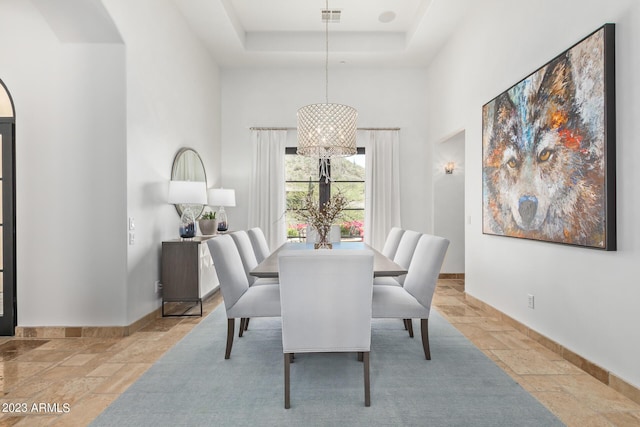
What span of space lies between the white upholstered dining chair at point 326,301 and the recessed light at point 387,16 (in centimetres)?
391

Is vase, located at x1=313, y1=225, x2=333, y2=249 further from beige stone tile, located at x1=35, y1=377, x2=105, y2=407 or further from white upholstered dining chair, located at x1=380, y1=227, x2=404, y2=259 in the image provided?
beige stone tile, located at x1=35, y1=377, x2=105, y2=407

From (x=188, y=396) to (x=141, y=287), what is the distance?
1.60 m

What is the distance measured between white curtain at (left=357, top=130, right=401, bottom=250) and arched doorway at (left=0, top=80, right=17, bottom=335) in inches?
168

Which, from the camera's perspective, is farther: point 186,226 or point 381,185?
point 381,185

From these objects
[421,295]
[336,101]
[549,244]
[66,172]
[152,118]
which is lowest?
[421,295]

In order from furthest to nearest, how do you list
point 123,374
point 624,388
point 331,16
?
point 331,16
point 123,374
point 624,388

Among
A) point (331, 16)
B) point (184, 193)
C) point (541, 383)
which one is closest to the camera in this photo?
point (541, 383)

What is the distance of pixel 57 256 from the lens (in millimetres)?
3191

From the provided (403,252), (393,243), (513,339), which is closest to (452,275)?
(393,243)

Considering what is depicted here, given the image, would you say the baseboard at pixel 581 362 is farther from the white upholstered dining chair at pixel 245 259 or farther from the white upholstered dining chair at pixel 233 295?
the white upholstered dining chair at pixel 245 259

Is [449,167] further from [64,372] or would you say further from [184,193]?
[64,372]

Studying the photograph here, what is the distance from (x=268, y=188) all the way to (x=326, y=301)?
3.99 meters

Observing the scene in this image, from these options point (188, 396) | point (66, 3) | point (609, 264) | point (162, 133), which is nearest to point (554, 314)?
point (609, 264)

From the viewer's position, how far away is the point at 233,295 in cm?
266
